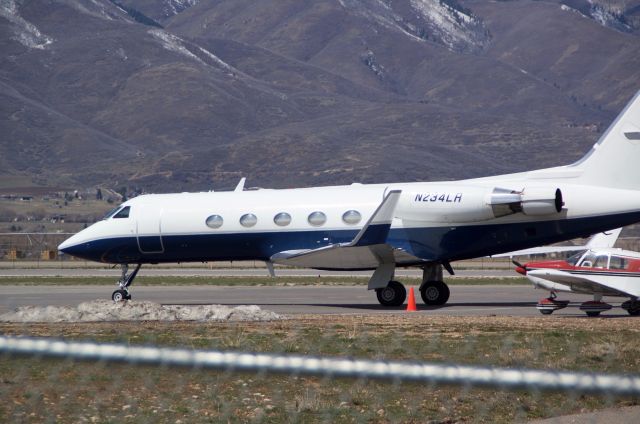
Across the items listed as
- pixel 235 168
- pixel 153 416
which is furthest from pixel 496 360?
pixel 235 168

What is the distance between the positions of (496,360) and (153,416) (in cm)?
507

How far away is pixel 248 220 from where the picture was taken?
2789 centimetres

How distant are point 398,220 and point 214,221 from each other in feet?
15.0

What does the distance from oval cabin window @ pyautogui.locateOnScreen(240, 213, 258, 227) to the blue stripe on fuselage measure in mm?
230

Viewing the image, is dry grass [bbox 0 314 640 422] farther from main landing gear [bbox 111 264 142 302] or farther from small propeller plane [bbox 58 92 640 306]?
main landing gear [bbox 111 264 142 302]

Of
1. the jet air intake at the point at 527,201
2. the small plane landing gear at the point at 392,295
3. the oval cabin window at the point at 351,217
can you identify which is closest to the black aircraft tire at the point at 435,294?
the small plane landing gear at the point at 392,295

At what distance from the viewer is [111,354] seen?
22.2ft

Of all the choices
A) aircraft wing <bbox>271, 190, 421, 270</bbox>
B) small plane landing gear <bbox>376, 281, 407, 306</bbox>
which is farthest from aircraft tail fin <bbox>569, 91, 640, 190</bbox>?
small plane landing gear <bbox>376, 281, 407, 306</bbox>

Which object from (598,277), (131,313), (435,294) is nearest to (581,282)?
(598,277)

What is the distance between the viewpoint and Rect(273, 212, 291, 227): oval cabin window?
27.5 m

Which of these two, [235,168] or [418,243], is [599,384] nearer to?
[418,243]

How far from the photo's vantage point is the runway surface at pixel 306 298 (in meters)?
26.0

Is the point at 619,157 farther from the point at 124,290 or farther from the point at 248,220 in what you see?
the point at 124,290

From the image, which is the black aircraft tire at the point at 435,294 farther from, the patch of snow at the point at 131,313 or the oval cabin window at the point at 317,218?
the patch of snow at the point at 131,313
